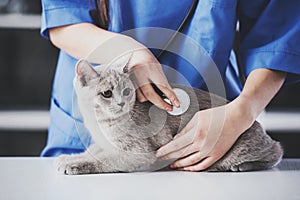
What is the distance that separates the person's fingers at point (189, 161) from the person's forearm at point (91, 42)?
0.16 m

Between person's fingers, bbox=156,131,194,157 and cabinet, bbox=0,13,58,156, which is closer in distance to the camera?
person's fingers, bbox=156,131,194,157

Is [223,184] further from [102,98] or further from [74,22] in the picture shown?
[74,22]

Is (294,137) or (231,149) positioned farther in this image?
(294,137)

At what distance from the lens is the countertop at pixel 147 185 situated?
616 millimetres

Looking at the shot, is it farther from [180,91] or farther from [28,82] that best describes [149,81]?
[28,82]

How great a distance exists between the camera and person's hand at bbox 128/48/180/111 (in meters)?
0.67

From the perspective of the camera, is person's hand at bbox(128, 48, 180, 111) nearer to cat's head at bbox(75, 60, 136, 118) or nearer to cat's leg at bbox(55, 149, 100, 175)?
cat's head at bbox(75, 60, 136, 118)

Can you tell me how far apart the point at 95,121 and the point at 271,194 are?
0.24m

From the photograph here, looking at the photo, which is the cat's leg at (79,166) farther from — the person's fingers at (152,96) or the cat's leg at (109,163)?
the person's fingers at (152,96)

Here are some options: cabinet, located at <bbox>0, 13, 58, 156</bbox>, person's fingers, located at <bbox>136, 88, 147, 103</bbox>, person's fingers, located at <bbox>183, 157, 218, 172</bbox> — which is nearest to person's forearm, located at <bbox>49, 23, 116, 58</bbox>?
person's fingers, located at <bbox>136, 88, 147, 103</bbox>

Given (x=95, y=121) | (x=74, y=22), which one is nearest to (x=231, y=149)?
(x=95, y=121)

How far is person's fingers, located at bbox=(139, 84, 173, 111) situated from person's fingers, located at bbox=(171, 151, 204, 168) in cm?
9

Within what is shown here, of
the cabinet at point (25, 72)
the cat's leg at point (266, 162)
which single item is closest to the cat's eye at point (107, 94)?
the cat's leg at point (266, 162)

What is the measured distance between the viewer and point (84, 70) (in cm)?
66
